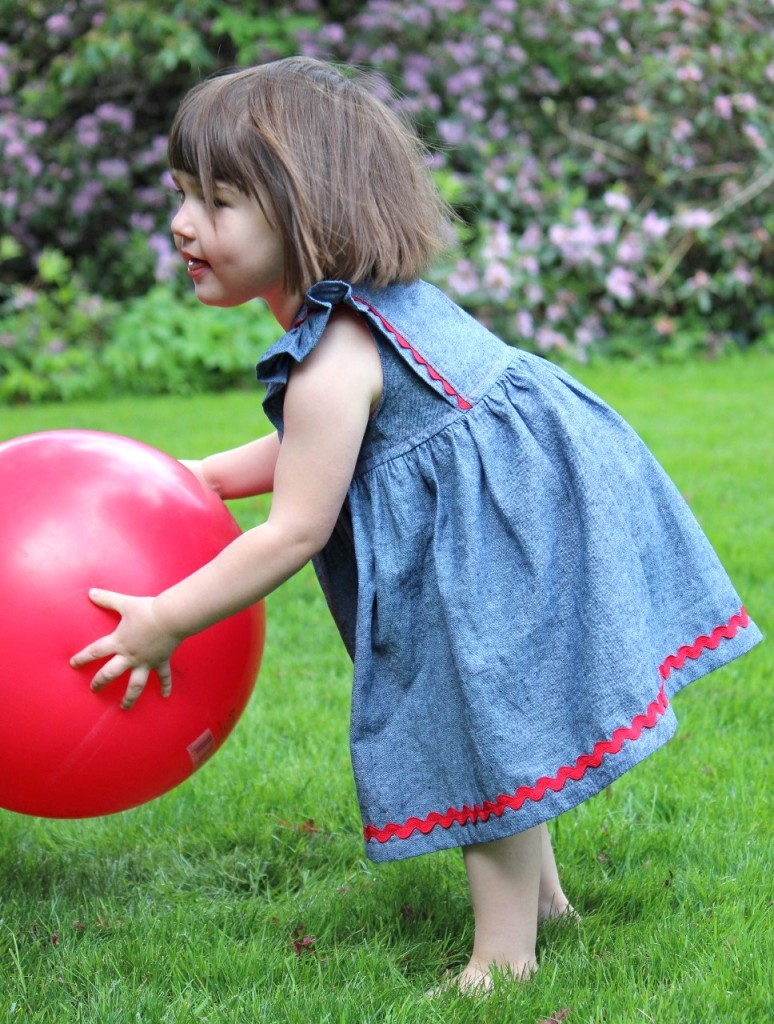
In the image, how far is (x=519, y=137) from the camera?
870 cm

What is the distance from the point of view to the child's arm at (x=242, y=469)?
2375mm

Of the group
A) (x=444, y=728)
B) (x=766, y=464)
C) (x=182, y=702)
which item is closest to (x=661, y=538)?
(x=444, y=728)

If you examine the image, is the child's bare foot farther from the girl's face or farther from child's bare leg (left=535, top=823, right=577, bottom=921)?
the girl's face

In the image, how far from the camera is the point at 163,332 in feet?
25.1

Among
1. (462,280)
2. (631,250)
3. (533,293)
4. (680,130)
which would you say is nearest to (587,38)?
(680,130)

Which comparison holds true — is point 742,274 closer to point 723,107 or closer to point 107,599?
point 723,107

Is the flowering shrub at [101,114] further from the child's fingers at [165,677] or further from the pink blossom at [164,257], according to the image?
the child's fingers at [165,677]

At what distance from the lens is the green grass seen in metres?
1.92

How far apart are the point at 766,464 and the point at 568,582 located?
11.3ft

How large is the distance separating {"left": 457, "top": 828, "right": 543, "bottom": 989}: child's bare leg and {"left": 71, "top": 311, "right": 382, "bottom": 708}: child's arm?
1.83ft

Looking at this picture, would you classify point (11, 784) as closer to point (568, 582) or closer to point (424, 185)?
point (568, 582)

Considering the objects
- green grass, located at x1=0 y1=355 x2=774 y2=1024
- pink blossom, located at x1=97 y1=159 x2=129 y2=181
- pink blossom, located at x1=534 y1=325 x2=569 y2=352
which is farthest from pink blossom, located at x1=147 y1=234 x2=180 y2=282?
green grass, located at x1=0 y1=355 x2=774 y2=1024

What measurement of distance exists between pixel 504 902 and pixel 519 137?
7.43 m

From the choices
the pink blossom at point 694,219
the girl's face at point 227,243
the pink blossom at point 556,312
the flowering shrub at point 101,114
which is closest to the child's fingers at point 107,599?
the girl's face at point 227,243
